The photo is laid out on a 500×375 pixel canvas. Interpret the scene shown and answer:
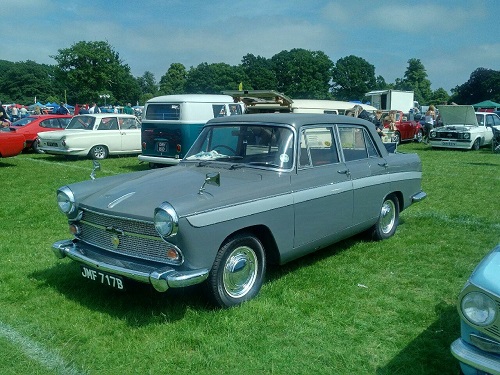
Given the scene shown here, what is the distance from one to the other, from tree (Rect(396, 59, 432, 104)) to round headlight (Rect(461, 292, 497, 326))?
313 ft

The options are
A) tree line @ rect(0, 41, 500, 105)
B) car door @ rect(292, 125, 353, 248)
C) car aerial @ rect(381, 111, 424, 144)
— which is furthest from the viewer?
tree line @ rect(0, 41, 500, 105)

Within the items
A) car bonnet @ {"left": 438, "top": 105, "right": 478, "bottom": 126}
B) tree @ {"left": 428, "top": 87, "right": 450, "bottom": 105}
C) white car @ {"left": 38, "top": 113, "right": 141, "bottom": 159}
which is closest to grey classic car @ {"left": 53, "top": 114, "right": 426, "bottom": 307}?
white car @ {"left": 38, "top": 113, "right": 141, "bottom": 159}

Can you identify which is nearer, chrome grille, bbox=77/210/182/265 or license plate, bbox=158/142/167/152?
chrome grille, bbox=77/210/182/265

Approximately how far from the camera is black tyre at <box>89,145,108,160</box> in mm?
15008

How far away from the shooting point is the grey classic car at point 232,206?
3871 mm

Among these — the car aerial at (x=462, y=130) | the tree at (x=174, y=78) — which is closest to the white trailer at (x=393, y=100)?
the car aerial at (x=462, y=130)

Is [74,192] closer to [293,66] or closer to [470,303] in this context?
[470,303]

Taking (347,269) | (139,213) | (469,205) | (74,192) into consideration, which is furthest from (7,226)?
(469,205)

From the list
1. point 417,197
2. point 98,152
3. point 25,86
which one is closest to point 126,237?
point 417,197

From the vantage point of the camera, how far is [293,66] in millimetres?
84375

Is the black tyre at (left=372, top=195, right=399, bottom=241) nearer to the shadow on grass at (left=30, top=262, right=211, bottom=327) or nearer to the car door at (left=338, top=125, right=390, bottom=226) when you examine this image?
the car door at (left=338, top=125, right=390, bottom=226)

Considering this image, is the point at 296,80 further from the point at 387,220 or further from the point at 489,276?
the point at 489,276

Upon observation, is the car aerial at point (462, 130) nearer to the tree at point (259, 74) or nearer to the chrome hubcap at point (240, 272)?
the chrome hubcap at point (240, 272)

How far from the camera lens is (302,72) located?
277ft
